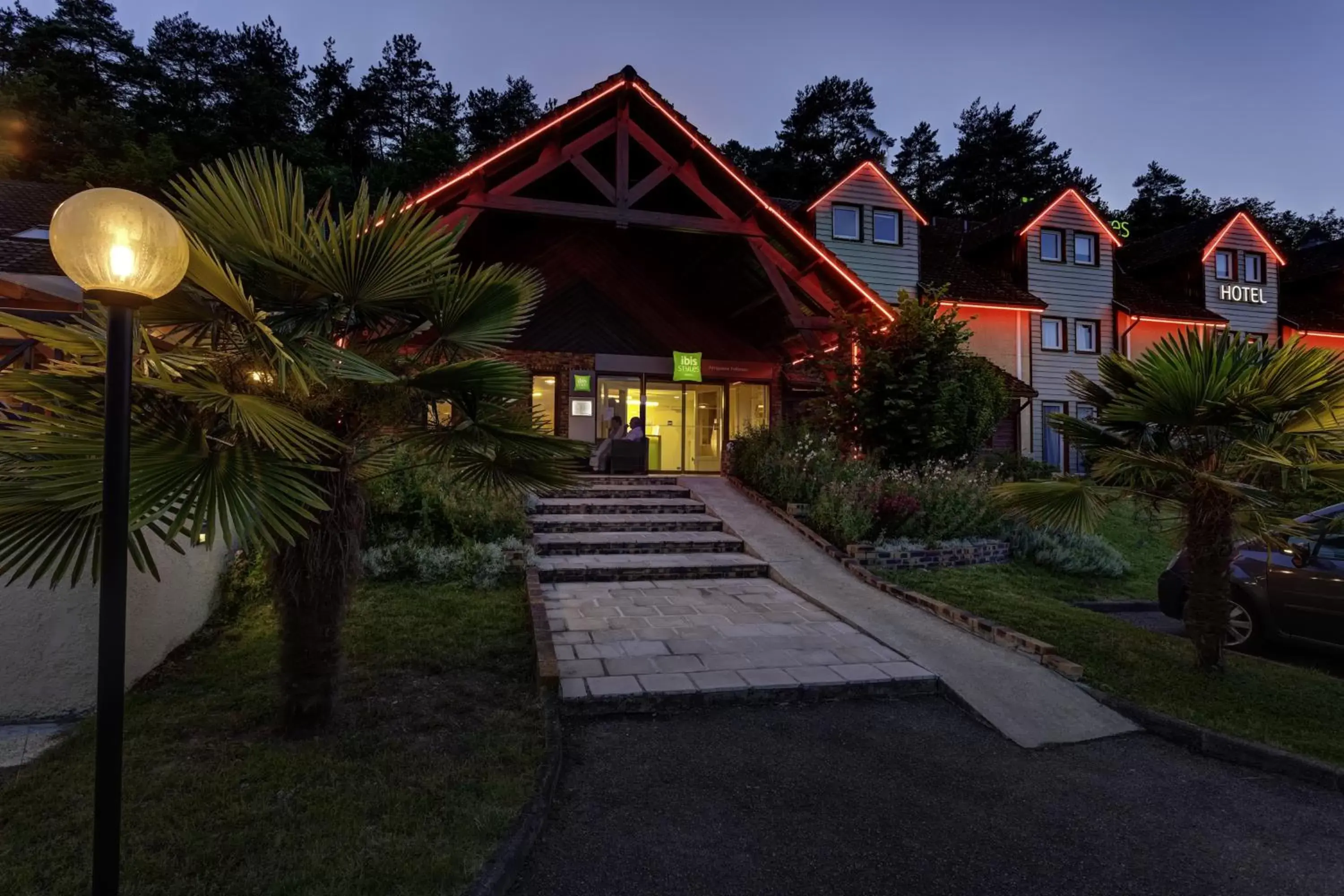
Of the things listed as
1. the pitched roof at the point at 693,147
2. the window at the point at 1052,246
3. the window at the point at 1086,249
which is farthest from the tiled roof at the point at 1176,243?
the pitched roof at the point at 693,147

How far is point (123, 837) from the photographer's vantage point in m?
2.97

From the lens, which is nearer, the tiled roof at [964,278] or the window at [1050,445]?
the tiled roof at [964,278]

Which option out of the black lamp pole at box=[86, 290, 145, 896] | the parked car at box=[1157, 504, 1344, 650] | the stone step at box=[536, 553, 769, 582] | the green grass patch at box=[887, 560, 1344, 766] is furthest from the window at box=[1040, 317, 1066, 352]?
the black lamp pole at box=[86, 290, 145, 896]

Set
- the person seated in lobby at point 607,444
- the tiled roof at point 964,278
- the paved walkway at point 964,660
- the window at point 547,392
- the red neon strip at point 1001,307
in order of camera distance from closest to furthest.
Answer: the paved walkway at point 964,660 → the person seated in lobby at point 607,444 → the window at point 547,392 → the red neon strip at point 1001,307 → the tiled roof at point 964,278

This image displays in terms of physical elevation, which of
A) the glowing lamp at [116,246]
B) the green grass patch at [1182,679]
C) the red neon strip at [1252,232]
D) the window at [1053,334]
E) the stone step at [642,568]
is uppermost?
the red neon strip at [1252,232]

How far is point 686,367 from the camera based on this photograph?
53.2 ft

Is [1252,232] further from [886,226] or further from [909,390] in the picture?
[909,390]

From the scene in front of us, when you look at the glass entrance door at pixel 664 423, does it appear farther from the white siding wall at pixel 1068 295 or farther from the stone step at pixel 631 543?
the white siding wall at pixel 1068 295

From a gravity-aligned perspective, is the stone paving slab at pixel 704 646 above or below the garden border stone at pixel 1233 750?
above

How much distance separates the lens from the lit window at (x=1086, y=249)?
72.3 feet

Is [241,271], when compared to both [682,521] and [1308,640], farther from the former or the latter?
[1308,640]

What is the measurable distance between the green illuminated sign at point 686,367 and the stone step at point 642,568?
7.37 meters

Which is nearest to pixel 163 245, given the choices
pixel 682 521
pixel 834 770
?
pixel 834 770

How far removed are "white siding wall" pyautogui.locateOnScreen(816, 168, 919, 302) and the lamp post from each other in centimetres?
1867
